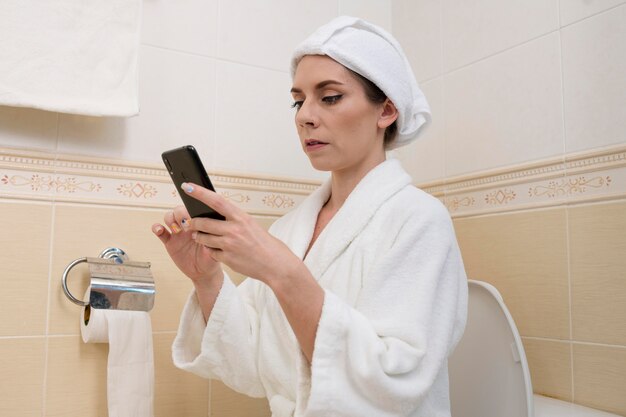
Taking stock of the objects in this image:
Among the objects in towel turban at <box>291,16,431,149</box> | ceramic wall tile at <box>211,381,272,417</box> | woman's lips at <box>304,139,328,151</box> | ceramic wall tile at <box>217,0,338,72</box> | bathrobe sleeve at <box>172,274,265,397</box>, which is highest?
ceramic wall tile at <box>217,0,338,72</box>

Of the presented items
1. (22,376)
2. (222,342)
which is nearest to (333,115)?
(222,342)

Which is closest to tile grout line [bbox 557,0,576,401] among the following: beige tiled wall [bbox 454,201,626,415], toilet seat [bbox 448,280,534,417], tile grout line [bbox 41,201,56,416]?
beige tiled wall [bbox 454,201,626,415]

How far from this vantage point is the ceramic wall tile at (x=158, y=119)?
144 centimetres

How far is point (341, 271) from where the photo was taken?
1168 millimetres

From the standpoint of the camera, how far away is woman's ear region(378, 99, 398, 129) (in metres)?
1.28

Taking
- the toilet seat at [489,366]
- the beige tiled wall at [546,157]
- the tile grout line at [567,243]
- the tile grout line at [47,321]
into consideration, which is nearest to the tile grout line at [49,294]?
the tile grout line at [47,321]

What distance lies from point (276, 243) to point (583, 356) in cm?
83

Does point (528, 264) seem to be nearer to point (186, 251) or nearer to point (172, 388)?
point (186, 251)

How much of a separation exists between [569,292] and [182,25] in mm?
1232

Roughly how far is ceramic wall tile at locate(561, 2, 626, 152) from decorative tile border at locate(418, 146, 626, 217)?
4cm

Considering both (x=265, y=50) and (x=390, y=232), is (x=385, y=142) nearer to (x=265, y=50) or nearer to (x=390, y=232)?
(x=390, y=232)

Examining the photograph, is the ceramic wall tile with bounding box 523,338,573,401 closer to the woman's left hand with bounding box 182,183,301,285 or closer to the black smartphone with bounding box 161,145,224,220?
the woman's left hand with bounding box 182,183,301,285

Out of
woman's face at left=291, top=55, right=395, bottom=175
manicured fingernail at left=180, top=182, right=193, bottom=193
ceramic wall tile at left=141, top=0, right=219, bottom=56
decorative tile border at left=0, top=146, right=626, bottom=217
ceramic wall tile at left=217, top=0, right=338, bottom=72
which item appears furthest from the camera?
ceramic wall tile at left=217, top=0, right=338, bottom=72

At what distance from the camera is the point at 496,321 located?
1.37 metres
